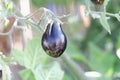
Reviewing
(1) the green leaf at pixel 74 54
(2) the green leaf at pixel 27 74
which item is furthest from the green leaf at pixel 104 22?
(1) the green leaf at pixel 74 54

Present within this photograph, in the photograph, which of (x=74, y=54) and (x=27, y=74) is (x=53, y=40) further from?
(x=74, y=54)

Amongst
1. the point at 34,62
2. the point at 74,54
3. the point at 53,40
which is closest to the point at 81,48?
the point at 74,54

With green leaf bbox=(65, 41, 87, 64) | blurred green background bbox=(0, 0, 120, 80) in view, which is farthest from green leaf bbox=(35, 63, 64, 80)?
green leaf bbox=(65, 41, 87, 64)

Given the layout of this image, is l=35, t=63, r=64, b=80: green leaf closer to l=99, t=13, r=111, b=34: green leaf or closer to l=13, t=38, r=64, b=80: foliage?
l=13, t=38, r=64, b=80: foliage

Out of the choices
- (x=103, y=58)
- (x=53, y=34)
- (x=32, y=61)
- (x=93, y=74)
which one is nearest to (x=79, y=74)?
(x=93, y=74)

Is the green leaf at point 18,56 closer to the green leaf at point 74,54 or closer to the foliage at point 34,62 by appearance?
the foliage at point 34,62

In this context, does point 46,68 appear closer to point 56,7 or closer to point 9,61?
point 9,61
